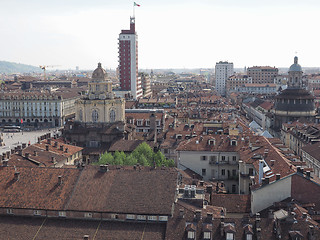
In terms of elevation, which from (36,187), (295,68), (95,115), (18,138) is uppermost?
(295,68)

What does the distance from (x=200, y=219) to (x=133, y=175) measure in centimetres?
1005

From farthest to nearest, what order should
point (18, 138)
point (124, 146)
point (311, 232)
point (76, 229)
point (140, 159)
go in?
point (18, 138)
point (124, 146)
point (140, 159)
point (76, 229)
point (311, 232)

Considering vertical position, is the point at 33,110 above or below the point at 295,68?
below

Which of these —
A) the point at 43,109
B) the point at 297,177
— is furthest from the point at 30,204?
the point at 43,109

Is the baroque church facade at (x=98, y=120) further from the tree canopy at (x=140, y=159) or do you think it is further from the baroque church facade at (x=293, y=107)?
the baroque church facade at (x=293, y=107)

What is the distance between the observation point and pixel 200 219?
40500 mm

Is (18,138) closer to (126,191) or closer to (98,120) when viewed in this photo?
(98,120)

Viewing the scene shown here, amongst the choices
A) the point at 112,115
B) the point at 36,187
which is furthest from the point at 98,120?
the point at 36,187

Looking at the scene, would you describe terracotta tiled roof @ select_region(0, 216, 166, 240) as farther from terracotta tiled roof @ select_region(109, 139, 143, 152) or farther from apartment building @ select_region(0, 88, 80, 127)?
apartment building @ select_region(0, 88, 80, 127)

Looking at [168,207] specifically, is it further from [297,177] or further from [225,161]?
[225,161]

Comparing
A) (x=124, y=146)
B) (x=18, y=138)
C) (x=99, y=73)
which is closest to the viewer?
(x=124, y=146)

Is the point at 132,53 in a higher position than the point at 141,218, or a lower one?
higher

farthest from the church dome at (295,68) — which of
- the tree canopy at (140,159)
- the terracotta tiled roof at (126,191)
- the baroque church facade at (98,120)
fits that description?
the terracotta tiled roof at (126,191)

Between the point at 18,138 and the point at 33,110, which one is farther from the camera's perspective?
the point at 33,110
